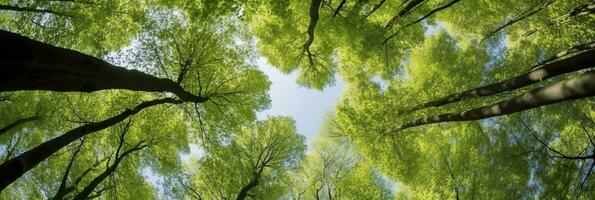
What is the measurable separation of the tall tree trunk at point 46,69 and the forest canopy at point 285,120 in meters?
3.75

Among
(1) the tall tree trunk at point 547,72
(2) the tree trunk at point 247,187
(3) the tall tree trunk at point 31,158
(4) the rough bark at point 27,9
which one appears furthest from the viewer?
(2) the tree trunk at point 247,187

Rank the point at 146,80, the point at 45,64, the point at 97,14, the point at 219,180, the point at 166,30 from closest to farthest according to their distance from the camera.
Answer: the point at 45,64 < the point at 146,80 < the point at 97,14 < the point at 166,30 < the point at 219,180

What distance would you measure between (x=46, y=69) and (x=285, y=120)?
43.3 ft

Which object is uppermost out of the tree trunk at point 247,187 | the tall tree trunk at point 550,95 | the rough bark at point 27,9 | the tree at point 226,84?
the tree at point 226,84

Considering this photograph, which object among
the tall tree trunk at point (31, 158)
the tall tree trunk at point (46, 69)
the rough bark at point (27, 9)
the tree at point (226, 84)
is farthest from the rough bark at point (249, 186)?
the tall tree trunk at point (46, 69)

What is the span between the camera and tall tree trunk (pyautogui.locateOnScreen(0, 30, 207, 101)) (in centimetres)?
385

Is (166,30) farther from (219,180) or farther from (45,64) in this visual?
(45,64)

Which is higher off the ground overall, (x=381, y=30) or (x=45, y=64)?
(x=381, y=30)

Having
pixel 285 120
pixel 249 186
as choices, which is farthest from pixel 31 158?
pixel 285 120

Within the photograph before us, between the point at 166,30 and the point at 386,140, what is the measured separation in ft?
23.7

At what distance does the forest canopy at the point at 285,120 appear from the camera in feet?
35.1

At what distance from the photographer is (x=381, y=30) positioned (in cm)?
1137

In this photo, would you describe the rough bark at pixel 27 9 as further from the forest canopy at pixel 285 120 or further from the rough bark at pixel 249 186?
the rough bark at pixel 249 186

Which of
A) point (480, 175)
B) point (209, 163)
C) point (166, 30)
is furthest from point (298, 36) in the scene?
point (480, 175)
